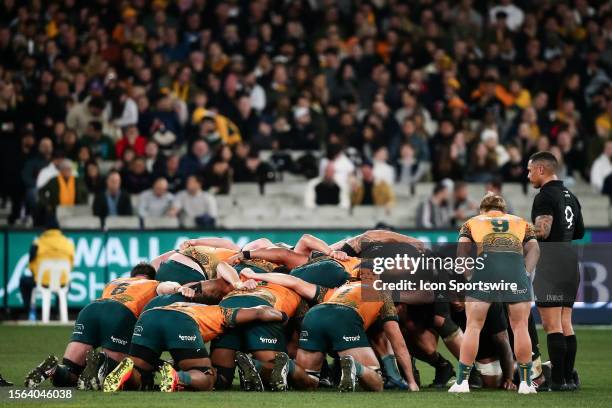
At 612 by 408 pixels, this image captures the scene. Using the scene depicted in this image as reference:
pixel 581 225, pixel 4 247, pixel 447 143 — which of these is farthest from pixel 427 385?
pixel 447 143

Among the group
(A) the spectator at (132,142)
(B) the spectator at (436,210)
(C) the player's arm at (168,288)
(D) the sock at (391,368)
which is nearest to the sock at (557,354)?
(D) the sock at (391,368)

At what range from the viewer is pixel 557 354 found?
39.6ft

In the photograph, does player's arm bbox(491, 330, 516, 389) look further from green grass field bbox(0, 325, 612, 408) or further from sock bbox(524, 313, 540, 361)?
green grass field bbox(0, 325, 612, 408)

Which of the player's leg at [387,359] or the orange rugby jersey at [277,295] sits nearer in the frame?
the player's leg at [387,359]

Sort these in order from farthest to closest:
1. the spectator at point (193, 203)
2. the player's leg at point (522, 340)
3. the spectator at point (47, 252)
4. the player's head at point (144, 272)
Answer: the spectator at point (193, 203) → the spectator at point (47, 252) → the player's head at point (144, 272) → the player's leg at point (522, 340)

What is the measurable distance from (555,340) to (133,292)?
3968mm

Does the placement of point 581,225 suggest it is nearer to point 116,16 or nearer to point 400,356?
point 400,356

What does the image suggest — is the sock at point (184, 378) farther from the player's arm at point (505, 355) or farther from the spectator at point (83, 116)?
the spectator at point (83, 116)

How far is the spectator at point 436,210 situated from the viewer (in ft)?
Answer: 72.6

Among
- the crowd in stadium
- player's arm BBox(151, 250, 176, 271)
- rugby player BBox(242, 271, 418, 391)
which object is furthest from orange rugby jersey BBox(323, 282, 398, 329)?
the crowd in stadium

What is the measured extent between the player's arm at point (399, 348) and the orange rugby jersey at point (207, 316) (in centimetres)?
146

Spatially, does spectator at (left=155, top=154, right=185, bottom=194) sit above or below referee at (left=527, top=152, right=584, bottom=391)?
above

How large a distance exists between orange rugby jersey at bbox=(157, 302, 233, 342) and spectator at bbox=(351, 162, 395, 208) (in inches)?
434

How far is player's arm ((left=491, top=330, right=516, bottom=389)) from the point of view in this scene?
41.3 ft
